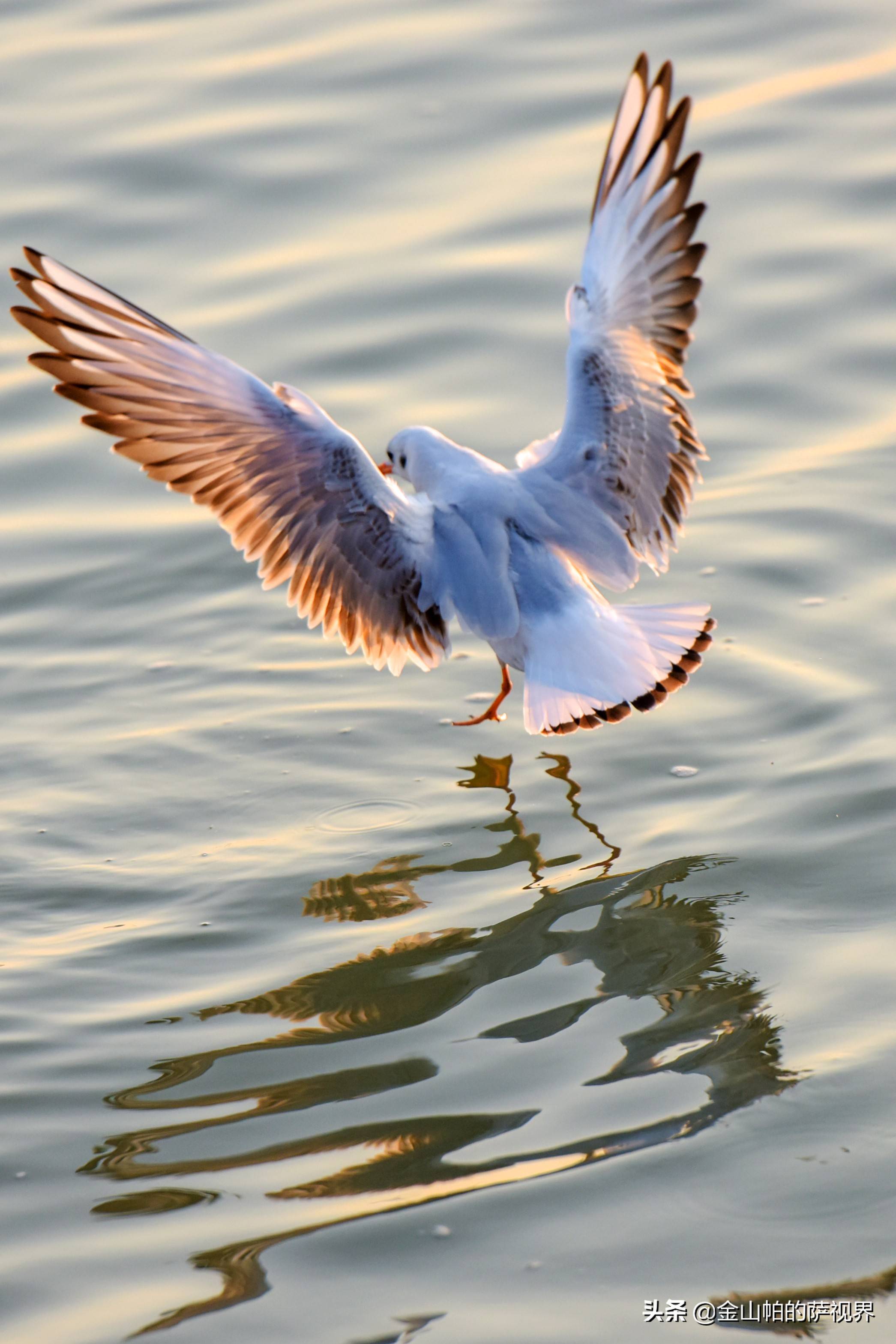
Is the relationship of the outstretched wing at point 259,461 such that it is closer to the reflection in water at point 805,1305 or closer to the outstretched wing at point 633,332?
the outstretched wing at point 633,332

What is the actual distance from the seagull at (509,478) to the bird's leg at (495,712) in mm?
13

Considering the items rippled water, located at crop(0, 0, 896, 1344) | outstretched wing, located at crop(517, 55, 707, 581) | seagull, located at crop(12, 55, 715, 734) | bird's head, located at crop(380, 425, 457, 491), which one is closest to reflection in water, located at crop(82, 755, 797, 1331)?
rippled water, located at crop(0, 0, 896, 1344)

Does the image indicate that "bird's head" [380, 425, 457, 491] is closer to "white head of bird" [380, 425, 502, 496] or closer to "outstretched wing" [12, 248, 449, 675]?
"white head of bird" [380, 425, 502, 496]

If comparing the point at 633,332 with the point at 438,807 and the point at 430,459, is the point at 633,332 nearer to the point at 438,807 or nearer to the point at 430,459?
the point at 430,459

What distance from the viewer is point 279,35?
10547mm

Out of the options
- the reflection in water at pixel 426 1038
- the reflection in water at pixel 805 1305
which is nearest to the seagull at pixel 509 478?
the reflection in water at pixel 426 1038

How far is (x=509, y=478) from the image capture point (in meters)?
5.71

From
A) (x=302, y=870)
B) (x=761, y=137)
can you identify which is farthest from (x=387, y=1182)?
(x=761, y=137)

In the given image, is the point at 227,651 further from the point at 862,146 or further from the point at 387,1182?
the point at 862,146

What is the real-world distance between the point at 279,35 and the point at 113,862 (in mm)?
6943

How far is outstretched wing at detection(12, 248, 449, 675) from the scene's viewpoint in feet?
16.4

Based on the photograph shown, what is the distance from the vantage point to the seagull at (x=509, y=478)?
201 inches

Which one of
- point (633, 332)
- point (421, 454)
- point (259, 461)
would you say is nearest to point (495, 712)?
point (421, 454)

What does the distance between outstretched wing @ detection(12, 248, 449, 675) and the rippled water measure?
48 centimetres
